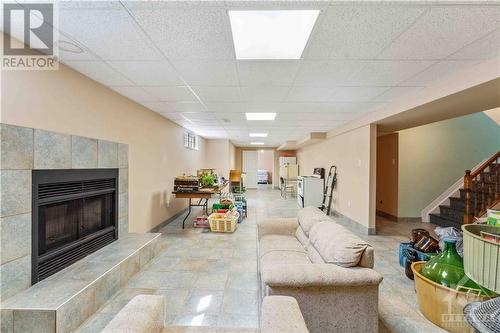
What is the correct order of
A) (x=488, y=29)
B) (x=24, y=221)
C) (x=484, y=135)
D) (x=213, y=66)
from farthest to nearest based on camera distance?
(x=484, y=135) < (x=213, y=66) < (x=24, y=221) < (x=488, y=29)

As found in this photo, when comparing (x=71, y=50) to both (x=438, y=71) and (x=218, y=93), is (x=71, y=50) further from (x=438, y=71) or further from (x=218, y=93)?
(x=438, y=71)

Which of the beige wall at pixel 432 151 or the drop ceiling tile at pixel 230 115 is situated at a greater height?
the drop ceiling tile at pixel 230 115

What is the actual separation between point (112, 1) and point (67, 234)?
7.51 feet

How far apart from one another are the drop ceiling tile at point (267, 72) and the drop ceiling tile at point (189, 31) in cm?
28

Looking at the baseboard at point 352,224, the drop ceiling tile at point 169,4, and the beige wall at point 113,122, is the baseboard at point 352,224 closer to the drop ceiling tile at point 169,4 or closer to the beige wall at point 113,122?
the beige wall at point 113,122

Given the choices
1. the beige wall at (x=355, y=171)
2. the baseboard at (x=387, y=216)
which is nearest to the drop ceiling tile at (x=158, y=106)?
the beige wall at (x=355, y=171)

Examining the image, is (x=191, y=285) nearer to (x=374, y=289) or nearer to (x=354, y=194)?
(x=374, y=289)

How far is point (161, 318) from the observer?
4.45ft

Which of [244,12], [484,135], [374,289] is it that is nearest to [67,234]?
[244,12]

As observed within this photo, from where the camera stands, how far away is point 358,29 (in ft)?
5.44

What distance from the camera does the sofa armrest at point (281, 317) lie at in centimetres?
104

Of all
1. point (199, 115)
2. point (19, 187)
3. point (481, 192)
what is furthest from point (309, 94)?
point (481, 192)

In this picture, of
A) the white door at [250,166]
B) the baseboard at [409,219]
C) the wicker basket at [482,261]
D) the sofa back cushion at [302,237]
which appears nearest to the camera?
the wicker basket at [482,261]

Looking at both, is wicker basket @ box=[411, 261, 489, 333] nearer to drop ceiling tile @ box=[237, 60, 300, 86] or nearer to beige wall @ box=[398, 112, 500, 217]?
drop ceiling tile @ box=[237, 60, 300, 86]
